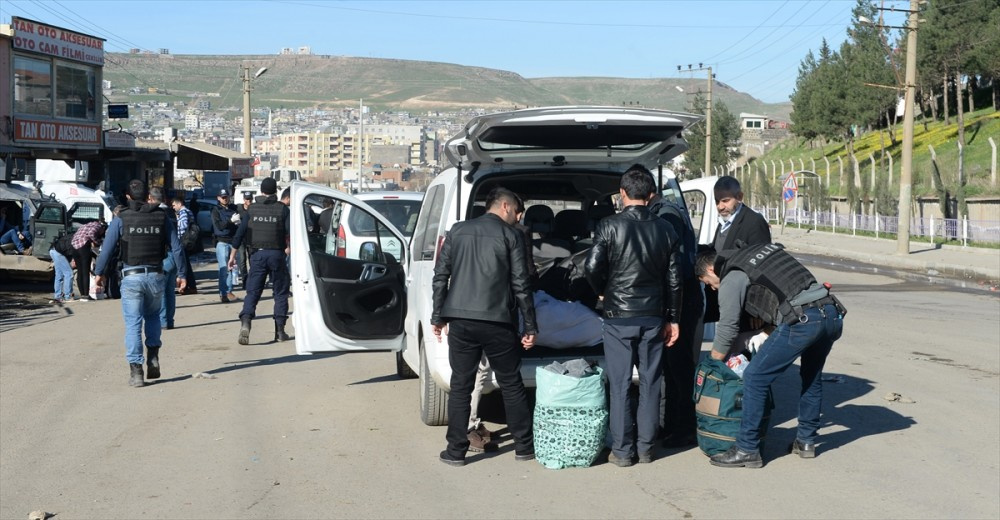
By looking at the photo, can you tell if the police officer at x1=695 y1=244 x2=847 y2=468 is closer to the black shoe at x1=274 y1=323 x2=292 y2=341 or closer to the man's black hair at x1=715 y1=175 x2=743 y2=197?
the man's black hair at x1=715 y1=175 x2=743 y2=197

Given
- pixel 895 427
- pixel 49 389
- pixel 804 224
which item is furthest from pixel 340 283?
pixel 804 224

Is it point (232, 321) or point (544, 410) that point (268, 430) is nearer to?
point (544, 410)

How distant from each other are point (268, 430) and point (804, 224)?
50.5 metres

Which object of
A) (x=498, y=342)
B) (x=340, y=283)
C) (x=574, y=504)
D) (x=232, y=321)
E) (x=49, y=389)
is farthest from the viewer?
(x=232, y=321)

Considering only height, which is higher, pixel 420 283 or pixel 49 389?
pixel 420 283

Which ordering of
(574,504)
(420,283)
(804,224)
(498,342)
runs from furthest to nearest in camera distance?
(804,224) < (420,283) < (498,342) < (574,504)

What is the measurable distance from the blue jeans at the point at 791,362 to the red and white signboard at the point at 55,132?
26.5 m

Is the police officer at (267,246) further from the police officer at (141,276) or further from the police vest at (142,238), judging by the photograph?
the police vest at (142,238)

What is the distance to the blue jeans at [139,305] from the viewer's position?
10.1 meters


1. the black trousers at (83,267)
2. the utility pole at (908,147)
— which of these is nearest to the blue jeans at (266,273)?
the black trousers at (83,267)

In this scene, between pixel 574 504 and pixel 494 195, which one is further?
pixel 494 195

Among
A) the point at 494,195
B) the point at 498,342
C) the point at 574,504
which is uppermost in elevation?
the point at 494,195

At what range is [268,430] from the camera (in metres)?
8.48

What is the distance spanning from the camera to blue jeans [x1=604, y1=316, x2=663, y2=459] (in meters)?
7.03
